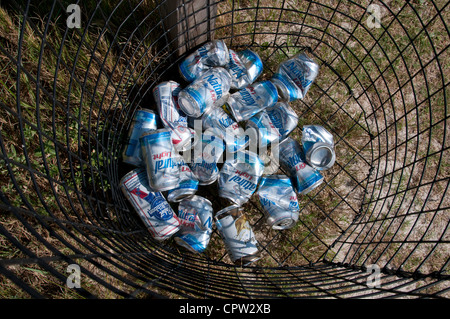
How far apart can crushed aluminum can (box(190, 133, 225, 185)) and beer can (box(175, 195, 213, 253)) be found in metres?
0.11

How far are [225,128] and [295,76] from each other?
41cm

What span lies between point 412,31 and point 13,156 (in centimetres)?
213

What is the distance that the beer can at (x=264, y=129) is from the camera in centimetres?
143

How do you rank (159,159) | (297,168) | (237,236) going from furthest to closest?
1. (297,168)
2. (237,236)
3. (159,159)

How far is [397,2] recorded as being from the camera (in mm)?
1975

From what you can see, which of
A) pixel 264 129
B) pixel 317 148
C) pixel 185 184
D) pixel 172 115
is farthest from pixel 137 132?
pixel 317 148

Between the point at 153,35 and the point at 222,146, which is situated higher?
the point at 153,35

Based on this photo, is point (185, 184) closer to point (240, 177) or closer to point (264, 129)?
point (240, 177)

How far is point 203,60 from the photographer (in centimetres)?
146

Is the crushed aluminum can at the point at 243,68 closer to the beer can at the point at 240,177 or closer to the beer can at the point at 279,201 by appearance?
the beer can at the point at 240,177

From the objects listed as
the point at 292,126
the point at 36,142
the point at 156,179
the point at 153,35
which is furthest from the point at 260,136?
the point at 36,142

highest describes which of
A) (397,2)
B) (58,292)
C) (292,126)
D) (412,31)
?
(397,2)

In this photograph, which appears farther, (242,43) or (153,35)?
(242,43)

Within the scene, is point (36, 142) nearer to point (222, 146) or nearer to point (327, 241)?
point (222, 146)
